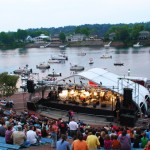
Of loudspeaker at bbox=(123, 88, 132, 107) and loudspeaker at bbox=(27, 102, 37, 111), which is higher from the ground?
loudspeaker at bbox=(123, 88, 132, 107)

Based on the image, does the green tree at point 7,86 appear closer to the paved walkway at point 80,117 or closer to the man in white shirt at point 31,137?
the paved walkway at point 80,117

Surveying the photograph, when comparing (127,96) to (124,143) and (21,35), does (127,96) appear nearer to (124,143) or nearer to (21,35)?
(124,143)

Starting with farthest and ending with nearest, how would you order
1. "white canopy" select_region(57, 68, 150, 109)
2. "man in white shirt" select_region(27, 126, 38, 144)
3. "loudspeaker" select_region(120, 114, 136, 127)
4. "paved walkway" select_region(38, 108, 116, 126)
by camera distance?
"white canopy" select_region(57, 68, 150, 109) < "paved walkway" select_region(38, 108, 116, 126) < "loudspeaker" select_region(120, 114, 136, 127) < "man in white shirt" select_region(27, 126, 38, 144)

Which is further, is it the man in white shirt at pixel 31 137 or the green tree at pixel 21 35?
the green tree at pixel 21 35

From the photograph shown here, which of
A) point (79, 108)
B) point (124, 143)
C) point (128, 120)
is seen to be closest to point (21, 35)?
point (79, 108)

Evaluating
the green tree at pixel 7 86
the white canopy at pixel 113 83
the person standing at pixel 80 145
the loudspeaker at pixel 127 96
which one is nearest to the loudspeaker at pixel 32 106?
the white canopy at pixel 113 83

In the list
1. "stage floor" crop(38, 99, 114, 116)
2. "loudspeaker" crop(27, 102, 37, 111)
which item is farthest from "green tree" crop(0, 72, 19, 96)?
"stage floor" crop(38, 99, 114, 116)

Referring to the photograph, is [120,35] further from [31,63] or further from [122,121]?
[122,121]

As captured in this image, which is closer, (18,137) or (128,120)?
(18,137)

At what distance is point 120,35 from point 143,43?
26.7 ft

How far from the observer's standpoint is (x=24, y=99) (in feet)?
81.1

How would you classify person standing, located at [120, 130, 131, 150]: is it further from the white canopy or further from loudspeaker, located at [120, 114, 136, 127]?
the white canopy

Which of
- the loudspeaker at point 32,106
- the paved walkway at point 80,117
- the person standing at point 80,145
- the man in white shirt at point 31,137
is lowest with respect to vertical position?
the paved walkway at point 80,117

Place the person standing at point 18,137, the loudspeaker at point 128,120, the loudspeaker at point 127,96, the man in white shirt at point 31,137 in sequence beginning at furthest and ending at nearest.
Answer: the loudspeaker at point 127,96, the loudspeaker at point 128,120, the man in white shirt at point 31,137, the person standing at point 18,137
